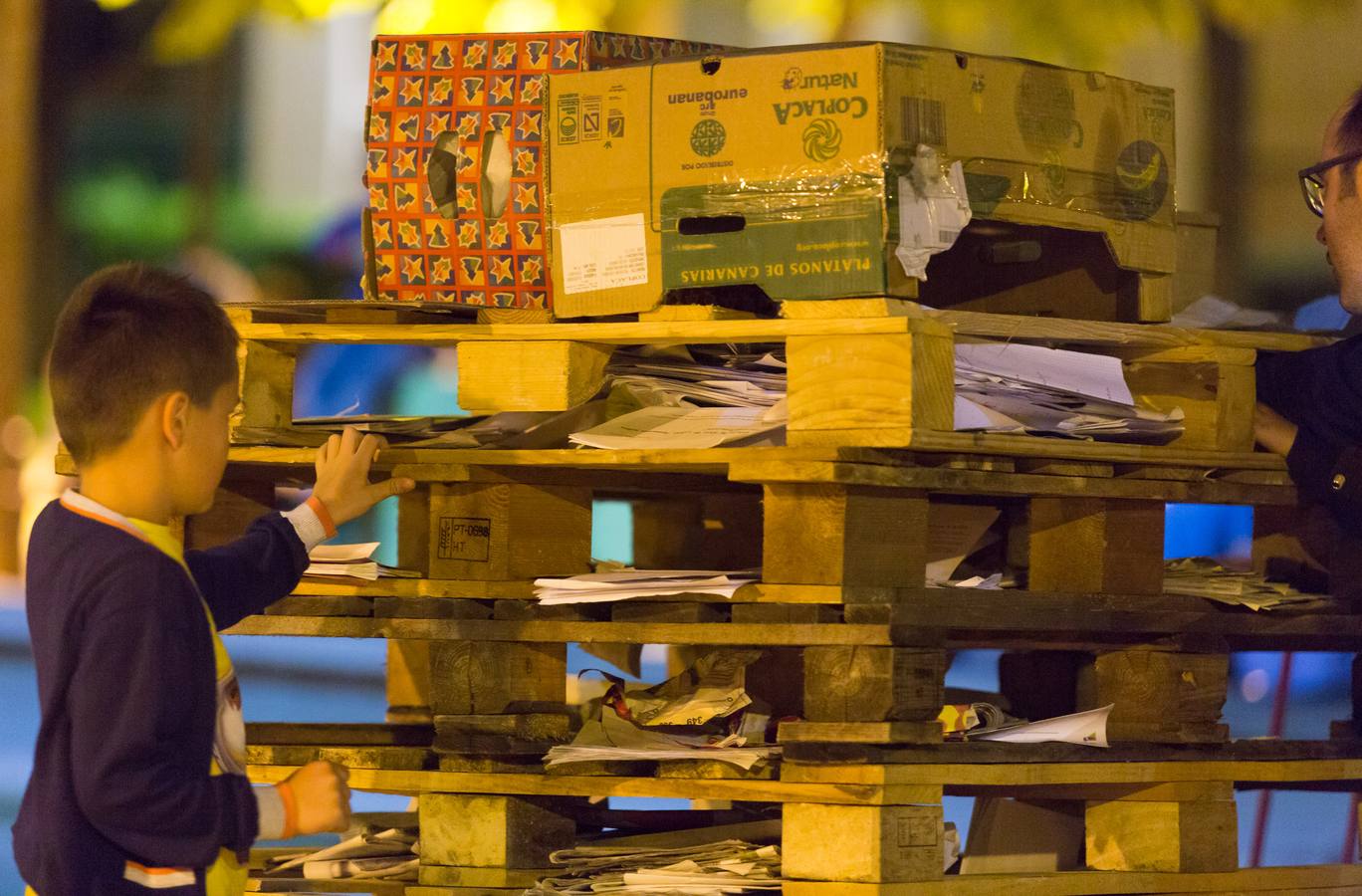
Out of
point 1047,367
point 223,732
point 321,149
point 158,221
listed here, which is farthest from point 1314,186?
point 158,221

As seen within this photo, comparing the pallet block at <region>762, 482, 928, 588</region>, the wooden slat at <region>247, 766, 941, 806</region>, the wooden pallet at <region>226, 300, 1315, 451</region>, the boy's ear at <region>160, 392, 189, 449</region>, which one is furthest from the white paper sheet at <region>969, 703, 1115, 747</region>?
the boy's ear at <region>160, 392, 189, 449</region>

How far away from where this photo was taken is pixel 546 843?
3.46 metres

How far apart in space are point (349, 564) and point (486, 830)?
0.60 metres

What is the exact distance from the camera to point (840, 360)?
3143 millimetres

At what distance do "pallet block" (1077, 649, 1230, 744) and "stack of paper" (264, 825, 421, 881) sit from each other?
4.68ft

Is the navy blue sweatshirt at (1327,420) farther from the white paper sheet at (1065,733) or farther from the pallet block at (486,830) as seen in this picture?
the pallet block at (486,830)

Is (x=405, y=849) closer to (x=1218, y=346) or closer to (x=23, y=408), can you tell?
(x=1218, y=346)

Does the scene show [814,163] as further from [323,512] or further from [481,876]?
[481,876]

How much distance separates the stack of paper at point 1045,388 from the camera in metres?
3.39

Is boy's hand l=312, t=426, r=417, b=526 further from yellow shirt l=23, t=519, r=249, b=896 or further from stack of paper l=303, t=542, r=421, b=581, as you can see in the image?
yellow shirt l=23, t=519, r=249, b=896

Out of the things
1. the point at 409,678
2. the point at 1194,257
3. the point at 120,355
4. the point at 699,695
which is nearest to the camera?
the point at 120,355

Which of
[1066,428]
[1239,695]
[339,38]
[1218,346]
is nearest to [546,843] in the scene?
Answer: [1066,428]

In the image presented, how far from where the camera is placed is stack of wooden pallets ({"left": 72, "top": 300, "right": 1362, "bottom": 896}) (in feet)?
10.3

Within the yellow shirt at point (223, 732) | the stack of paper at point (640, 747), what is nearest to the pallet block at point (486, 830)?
the stack of paper at point (640, 747)
